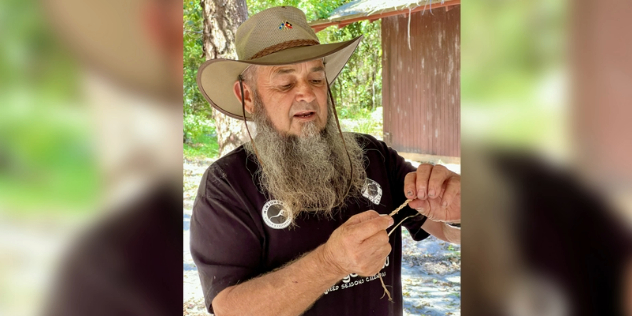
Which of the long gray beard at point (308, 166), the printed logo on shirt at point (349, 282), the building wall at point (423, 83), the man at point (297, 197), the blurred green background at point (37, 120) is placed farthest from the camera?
the building wall at point (423, 83)

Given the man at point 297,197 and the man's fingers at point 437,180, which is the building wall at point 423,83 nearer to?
the man at point 297,197

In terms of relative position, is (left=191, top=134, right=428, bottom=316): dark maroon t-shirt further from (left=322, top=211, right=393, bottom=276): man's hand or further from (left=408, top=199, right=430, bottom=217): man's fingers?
(left=408, top=199, right=430, bottom=217): man's fingers

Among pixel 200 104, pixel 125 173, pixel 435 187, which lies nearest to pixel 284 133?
pixel 435 187

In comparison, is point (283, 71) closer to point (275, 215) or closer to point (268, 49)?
point (268, 49)

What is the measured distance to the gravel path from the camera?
578 centimetres

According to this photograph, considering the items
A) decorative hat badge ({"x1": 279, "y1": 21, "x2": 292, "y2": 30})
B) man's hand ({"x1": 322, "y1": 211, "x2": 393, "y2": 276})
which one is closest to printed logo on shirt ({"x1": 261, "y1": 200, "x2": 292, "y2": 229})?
man's hand ({"x1": 322, "y1": 211, "x2": 393, "y2": 276})

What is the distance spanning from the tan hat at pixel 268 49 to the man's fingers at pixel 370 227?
0.88 metres

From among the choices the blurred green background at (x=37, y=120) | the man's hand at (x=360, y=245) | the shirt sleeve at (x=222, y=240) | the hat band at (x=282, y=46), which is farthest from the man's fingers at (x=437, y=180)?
the blurred green background at (x=37, y=120)

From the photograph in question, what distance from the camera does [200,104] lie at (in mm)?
12539

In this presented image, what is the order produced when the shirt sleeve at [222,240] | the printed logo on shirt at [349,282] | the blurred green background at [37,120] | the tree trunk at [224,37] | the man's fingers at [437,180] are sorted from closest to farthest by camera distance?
the blurred green background at [37,120], the man's fingers at [437,180], the shirt sleeve at [222,240], the printed logo on shirt at [349,282], the tree trunk at [224,37]

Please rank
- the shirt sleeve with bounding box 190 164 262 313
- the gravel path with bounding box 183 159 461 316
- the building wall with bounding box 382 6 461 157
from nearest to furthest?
1. the shirt sleeve with bounding box 190 164 262 313
2. the gravel path with bounding box 183 159 461 316
3. the building wall with bounding box 382 6 461 157

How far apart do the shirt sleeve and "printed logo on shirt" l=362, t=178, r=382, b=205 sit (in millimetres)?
577

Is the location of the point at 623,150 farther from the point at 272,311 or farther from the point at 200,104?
the point at 200,104

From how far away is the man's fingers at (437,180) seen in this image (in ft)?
6.05
